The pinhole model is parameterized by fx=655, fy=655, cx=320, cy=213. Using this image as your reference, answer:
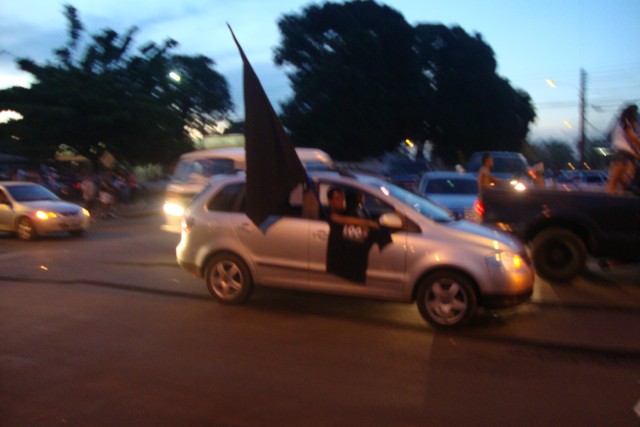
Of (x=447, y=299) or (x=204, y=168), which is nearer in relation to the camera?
(x=447, y=299)

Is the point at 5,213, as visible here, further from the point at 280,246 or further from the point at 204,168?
the point at 280,246

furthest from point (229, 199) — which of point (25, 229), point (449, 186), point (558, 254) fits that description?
point (25, 229)

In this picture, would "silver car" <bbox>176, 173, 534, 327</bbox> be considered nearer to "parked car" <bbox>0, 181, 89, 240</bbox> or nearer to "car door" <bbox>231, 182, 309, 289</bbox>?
"car door" <bbox>231, 182, 309, 289</bbox>

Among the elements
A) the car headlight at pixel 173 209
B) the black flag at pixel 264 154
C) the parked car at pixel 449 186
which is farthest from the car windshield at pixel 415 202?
the parked car at pixel 449 186

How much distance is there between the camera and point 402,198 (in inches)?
313

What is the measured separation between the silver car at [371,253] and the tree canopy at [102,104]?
945 inches

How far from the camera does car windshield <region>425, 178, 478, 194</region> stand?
15586mm

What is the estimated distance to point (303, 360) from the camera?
6.35 m

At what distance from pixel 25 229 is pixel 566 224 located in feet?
41.7

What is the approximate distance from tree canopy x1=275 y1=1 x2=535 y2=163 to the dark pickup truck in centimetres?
3005

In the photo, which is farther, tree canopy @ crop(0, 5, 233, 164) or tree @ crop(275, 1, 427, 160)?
tree @ crop(275, 1, 427, 160)

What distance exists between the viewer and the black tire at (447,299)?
7.21 m

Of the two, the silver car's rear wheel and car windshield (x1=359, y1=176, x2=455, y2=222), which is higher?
car windshield (x1=359, y1=176, x2=455, y2=222)

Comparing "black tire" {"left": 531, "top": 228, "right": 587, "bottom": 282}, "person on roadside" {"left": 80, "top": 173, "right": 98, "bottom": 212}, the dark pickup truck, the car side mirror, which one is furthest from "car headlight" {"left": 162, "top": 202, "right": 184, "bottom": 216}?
"person on roadside" {"left": 80, "top": 173, "right": 98, "bottom": 212}
